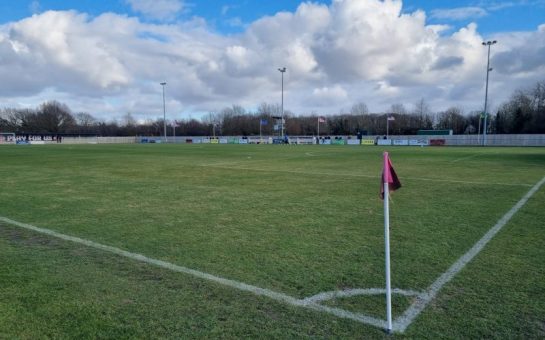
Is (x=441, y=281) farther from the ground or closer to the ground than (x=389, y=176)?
closer to the ground

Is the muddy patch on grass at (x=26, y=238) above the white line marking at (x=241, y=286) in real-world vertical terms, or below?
above

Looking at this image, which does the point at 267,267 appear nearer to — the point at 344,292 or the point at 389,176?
the point at 344,292

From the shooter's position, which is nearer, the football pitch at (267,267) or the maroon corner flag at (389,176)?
the football pitch at (267,267)

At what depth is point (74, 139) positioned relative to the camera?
85.6 meters

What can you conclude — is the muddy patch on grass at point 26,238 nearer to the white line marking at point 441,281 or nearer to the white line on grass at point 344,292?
the white line on grass at point 344,292

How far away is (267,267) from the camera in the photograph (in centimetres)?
484

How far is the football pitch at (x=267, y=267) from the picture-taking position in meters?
3.45

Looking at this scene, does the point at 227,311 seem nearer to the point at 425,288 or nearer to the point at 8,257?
the point at 425,288

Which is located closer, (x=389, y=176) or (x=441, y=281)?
(x=389, y=176)

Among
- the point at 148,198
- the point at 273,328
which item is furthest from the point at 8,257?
the point at 148,198

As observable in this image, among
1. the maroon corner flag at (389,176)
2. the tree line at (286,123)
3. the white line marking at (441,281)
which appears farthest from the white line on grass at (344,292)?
the tree line at (286,123)

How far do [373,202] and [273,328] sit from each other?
6681 mm

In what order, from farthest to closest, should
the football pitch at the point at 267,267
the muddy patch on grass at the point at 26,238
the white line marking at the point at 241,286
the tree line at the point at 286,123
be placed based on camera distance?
the tree line at the point at 286,123 → the muddy patch on grass at the point at 26,238 → the white line marking at the point at 241,286 → the football pitch at the point at 267,267

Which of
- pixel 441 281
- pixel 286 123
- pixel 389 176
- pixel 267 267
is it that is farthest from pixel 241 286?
pixel 286 123
